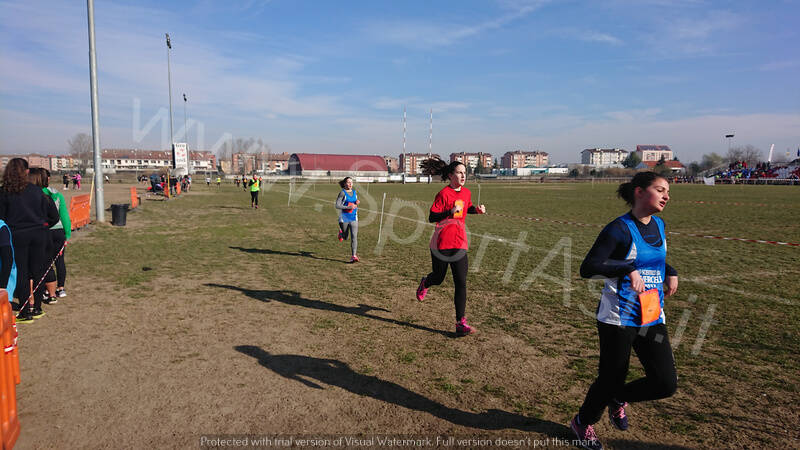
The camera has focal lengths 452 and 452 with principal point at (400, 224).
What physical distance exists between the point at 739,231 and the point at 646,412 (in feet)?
48.3

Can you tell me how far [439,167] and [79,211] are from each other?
47.3 ft

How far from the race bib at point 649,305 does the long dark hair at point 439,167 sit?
284cm

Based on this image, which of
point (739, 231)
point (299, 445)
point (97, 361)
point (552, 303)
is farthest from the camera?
point (739, 231)

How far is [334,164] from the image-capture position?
125312 millimetres

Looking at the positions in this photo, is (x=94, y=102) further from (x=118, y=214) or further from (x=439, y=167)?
(x=439, y=167)

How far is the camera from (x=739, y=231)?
15117 millimetres

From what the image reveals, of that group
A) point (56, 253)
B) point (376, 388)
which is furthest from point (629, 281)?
point (56, 253)

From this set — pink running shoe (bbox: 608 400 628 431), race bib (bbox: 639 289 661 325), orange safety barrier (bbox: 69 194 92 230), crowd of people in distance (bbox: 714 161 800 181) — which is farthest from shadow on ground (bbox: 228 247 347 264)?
crowd of people in distance (bbox: 714 161 800 181)

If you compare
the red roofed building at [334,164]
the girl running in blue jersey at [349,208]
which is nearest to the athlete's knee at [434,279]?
the girl running in blue jersey at [349,208]

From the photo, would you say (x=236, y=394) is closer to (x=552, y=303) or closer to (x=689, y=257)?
(x=552, y=303)

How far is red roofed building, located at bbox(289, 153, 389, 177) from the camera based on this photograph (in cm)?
11719

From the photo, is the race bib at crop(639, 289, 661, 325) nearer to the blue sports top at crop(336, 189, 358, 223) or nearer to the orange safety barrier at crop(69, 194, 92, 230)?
the blue sports top at crop(336, 189, 358, 223)

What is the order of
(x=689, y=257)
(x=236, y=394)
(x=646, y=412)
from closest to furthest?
(x=646, y=412) → (x=236, y=394) → (x=689, y=257)

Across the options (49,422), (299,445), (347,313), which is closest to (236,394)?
(299,445)
